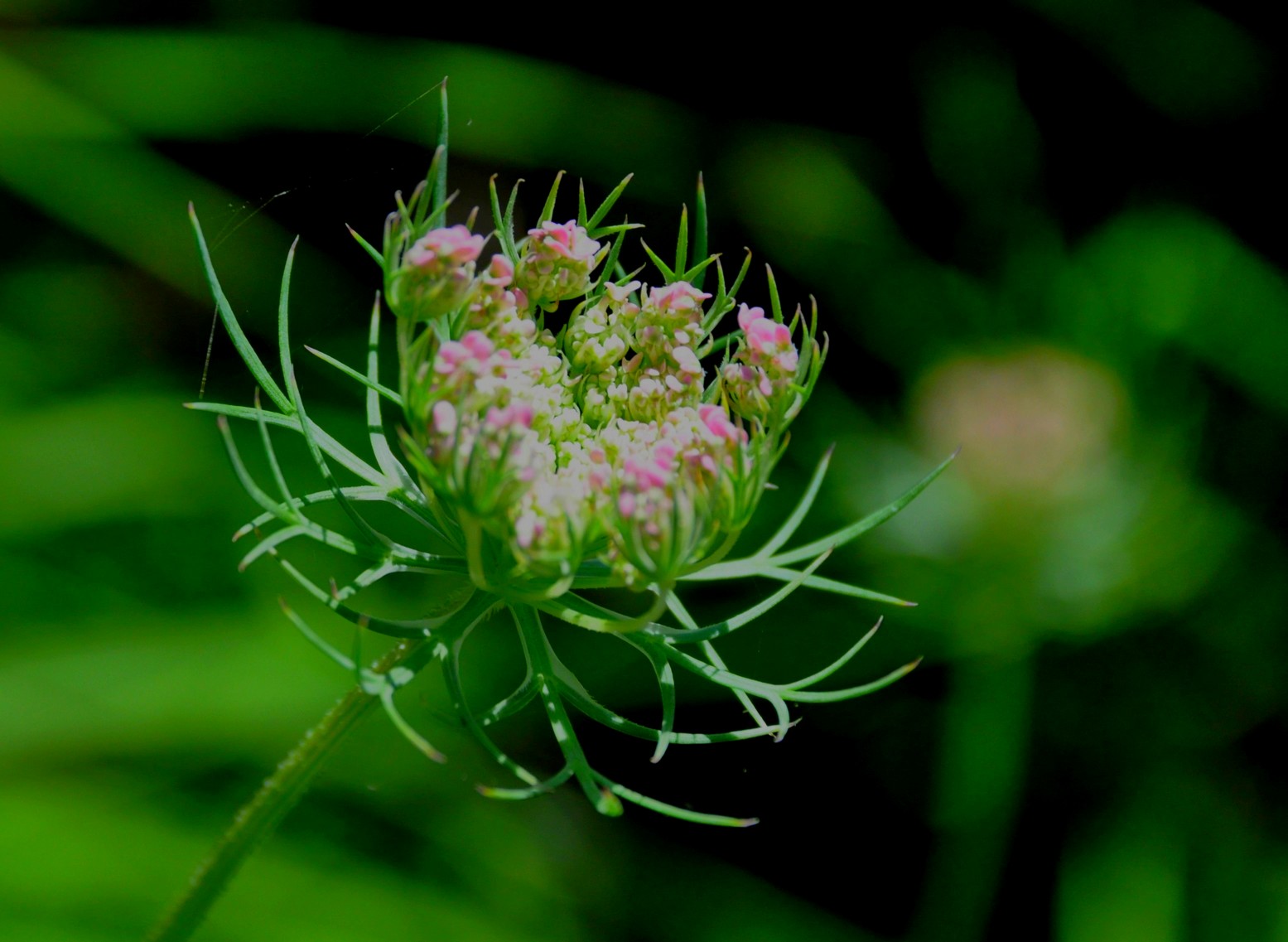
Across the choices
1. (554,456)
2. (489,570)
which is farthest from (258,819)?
(554,456)

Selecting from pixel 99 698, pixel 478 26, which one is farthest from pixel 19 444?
pixel 478 26

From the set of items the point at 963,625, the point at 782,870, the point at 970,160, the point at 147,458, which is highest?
the point at 970,160

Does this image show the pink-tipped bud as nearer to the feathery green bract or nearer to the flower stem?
the feathery green bract

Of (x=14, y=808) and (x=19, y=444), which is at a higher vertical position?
(x=19, y=444)

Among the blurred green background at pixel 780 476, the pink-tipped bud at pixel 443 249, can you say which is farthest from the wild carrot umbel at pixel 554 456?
the blurred green background at pixel 780 476

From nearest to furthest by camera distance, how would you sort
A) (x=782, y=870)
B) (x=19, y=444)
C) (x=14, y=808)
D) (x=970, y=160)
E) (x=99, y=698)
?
(x=14, y=808) → (x=99, y=698) → (x=19, y=444) → (x=782, y=870) → (x=970, y=160)

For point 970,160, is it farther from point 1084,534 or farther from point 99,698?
point 99,698

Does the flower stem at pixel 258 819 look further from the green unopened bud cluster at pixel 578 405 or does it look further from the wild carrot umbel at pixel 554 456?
the green unopened bud cluster at pixel 578 405

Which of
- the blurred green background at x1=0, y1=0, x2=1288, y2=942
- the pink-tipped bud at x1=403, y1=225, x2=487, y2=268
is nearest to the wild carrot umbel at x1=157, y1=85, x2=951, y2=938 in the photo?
the pink-tipped bud at x1=403, y1=225, x2=487, y2=268
